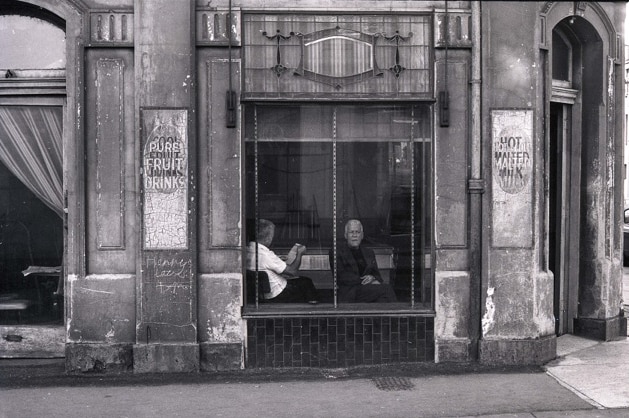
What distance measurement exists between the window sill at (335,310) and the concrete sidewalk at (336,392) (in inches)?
22.8

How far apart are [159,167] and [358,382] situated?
9.68ft

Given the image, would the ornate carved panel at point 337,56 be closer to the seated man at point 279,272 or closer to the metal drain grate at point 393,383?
the seated man at point 279,272

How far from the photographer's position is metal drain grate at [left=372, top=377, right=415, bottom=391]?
7.91 meters

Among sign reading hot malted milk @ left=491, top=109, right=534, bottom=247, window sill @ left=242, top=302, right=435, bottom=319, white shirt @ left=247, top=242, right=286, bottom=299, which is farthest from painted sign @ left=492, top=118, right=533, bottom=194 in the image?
white shirt @ left=247, top=242, right=286, bottom=299

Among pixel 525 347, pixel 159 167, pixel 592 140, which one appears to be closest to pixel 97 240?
pixel 159 167

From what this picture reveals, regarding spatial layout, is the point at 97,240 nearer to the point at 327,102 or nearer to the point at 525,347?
the point at 327,102

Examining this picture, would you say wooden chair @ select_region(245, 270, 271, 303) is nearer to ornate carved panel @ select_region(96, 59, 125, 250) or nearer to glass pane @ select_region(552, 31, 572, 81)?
ornate carved panel @ select_region(96, 59, 125, 250)

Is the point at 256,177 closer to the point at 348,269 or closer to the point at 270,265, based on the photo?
the point at 270,265

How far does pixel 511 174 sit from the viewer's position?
8734 mm

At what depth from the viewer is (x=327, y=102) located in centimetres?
873

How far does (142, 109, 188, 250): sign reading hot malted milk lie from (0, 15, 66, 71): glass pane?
1340 mm

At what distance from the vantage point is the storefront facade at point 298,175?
8.49 metres

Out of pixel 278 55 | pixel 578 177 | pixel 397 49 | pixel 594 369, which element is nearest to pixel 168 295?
pixel 278 55

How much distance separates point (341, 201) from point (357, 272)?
2.60 ft
